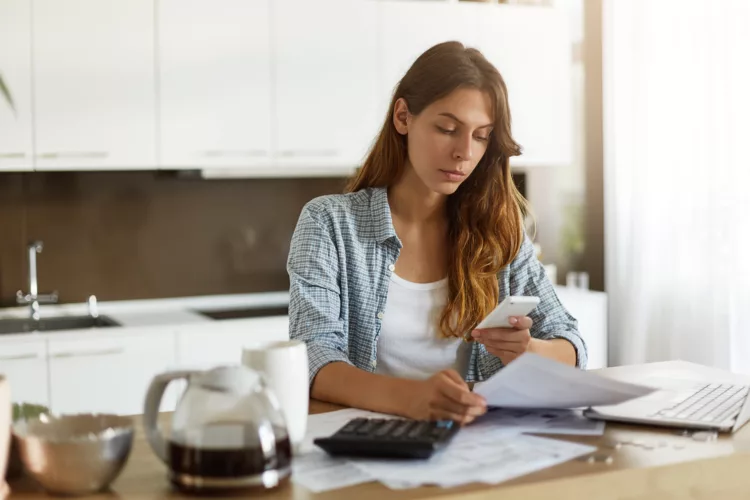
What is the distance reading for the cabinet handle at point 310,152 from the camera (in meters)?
3.82

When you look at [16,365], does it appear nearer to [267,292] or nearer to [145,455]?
[267,292]

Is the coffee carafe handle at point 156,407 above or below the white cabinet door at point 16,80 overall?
below

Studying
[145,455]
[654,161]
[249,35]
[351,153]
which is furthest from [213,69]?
[145,455]

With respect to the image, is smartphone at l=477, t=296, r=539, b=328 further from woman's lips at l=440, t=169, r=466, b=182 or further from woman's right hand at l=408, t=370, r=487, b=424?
woman's lips at l=440, t=169, r=466, b=182

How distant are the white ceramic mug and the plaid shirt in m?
0.56

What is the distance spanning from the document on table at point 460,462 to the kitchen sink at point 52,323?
2360mm

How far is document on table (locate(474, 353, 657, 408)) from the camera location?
146 centimetres

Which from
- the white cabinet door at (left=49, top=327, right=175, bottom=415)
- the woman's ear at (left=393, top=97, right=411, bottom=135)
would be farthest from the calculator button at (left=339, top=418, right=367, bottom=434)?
the white cabinet door at (left=49, top=327, right=175, bottom=415)

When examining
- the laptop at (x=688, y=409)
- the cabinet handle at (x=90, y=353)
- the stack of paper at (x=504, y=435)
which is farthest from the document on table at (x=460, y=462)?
the cabinet handle at (x=90, y=353)

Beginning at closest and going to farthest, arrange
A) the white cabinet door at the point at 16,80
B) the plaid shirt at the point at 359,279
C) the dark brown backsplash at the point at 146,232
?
the plaid shirt at the point at 359,279 → the white cabinet door at the point at 16,80 → the dark brown backsplash at the point at 146,232

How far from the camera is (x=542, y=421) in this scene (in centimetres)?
155

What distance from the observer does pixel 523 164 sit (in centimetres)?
434

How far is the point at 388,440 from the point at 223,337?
2.27m

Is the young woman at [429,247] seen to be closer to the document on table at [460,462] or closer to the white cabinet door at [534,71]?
the document on table at [460,462]
